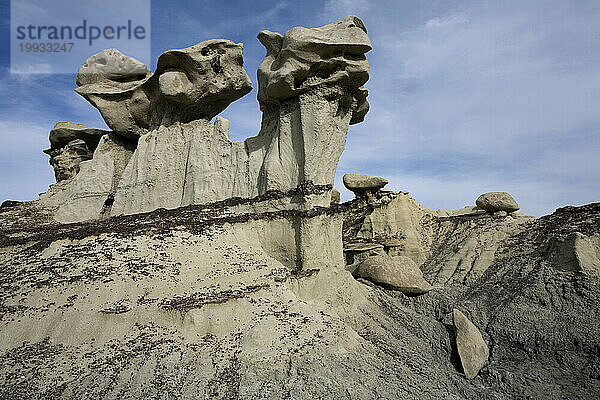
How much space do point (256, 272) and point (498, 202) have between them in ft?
40.1

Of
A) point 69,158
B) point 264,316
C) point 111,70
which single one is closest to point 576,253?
point 264,316

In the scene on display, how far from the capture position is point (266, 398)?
615 cm

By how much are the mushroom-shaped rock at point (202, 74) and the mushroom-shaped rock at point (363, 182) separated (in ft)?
22.0

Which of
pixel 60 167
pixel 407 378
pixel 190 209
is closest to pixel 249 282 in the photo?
pixel 190 209

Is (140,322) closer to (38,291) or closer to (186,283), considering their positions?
(186,283)

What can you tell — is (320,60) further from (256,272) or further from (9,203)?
(9,203)

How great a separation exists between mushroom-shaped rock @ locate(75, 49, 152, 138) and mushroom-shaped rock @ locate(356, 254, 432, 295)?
8.94m

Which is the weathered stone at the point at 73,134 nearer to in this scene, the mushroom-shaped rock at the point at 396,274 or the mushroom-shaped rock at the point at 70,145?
the mushroom-shaped rock at the point at 70,145

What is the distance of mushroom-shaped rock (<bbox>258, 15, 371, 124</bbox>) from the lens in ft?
33.3

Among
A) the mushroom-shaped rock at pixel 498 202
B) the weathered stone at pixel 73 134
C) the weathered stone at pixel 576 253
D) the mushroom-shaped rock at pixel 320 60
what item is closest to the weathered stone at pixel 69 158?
the weathered stone at pixel 73 134

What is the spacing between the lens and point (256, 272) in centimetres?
893

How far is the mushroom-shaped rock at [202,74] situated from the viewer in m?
12.1

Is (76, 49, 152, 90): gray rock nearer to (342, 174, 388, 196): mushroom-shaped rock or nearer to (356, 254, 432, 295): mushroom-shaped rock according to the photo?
(342, 174, 388, 196): mushroom-shaped rock

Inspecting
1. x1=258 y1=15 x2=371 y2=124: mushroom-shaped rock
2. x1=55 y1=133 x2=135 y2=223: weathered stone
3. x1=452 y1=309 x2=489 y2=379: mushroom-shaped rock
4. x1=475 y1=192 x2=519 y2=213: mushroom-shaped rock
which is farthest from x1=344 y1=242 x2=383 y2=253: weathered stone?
x1=55 y1=133 x2=135 y2=223: weathered stone
